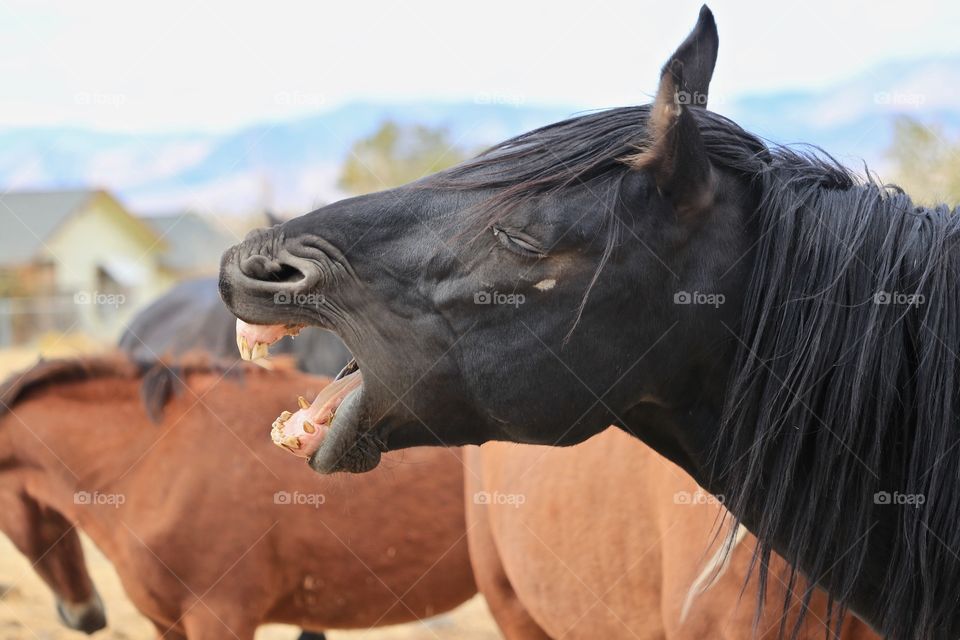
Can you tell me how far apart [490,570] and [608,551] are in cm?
109

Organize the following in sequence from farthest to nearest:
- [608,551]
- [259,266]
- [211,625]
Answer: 1. [211,625]
2. [608,551]
3. [259,266]

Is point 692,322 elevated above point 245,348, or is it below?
above

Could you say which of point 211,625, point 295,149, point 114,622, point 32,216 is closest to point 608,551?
point 211,625

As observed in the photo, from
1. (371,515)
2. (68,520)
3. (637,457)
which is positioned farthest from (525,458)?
(68,520)

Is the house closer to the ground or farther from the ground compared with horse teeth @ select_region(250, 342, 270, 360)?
closer to the ground

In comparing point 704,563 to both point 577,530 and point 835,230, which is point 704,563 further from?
point 835,230

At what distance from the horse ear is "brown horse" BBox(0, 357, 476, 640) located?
2.85 meters

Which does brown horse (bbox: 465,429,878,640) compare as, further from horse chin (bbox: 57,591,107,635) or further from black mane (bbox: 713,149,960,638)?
horse chin (bbox: 57,591,107,635)

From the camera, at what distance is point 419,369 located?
1895 mm

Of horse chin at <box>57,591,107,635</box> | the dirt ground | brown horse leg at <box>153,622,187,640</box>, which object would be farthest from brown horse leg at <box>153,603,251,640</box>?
the dirt ground

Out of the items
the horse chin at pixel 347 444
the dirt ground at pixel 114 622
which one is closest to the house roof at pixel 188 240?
the dirt ground at pixel 114 622

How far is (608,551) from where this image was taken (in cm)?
335

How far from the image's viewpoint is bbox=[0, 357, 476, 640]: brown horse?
431 cm

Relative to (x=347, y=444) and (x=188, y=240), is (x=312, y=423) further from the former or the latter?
(x=188, y=240)
